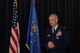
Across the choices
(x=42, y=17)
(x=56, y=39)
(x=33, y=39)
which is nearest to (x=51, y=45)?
(x=56, y=39)

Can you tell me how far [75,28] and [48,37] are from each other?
1469 mm

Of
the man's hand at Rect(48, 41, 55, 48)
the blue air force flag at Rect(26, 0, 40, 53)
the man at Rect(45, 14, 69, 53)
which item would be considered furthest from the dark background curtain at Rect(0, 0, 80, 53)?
the man's hand at Rect(48, 41, 55, 48)

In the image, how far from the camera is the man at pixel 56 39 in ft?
15.0

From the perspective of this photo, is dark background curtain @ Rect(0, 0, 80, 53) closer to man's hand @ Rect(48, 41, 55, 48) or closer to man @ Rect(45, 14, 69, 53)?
man @ Rect(45, 14, 69, 53)

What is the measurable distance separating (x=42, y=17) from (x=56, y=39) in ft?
5.02

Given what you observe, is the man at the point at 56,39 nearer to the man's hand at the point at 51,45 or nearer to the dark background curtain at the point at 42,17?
the man's hand at the point at 51,45

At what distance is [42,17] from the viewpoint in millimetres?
6047

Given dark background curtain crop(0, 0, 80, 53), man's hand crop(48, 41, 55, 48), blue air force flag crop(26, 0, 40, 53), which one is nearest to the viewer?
man's hand crop(48, 41, 55, 48)

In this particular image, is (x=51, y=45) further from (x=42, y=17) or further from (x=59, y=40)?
(x=42, y=17)

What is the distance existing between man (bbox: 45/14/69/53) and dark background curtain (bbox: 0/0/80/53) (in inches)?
51.9

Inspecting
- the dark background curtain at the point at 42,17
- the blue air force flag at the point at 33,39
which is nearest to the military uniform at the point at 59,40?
the blue air force flag at the point at 33,39

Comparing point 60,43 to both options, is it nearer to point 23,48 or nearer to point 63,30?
point 63,30

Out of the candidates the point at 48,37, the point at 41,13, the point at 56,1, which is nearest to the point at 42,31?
the point at 41,13

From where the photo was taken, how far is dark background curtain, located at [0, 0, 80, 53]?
19.6ft
